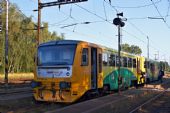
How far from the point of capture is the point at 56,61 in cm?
1928

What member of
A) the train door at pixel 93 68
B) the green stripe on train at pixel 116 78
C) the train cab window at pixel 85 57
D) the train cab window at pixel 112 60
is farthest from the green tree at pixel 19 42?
the train cab window at pixel 85 57

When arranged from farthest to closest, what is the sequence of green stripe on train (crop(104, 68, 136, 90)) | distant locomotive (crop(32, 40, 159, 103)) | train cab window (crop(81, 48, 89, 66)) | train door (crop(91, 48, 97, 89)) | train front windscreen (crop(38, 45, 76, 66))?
green stripe on train (crop(104, 68, 136, 90)) → train door (crop(91, 48, 97, 89)) → train cab window (crop(81, 48, 89, 66)) → train front windscreen (crop(38, 45, 76, 66)) → distant locomotive (crop(32, 40, 159, 103))

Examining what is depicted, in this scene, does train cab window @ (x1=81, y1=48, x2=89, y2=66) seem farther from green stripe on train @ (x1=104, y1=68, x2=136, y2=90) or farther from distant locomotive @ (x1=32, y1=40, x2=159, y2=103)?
green stripe on train @ (x1=104, y1=68, x2=136, y2=90)

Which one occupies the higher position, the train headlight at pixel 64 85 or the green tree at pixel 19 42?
the green tree at pixel 19 42

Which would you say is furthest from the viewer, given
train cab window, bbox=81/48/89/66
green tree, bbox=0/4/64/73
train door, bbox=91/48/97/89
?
green tree, bbox=0/4/64/73

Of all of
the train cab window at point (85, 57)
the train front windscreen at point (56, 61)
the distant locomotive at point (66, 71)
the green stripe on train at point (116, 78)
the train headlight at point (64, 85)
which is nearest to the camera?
the train headlight at point (64, 85)

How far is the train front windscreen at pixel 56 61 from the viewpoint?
1892 cm

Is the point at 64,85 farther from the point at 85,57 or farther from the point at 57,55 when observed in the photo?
the point at 85,57

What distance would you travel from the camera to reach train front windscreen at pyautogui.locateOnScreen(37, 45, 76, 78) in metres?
18.9

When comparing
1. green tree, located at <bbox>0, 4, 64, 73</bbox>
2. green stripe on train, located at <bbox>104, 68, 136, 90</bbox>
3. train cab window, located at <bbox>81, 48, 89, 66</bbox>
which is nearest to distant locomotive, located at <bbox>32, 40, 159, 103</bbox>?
train cab window, located at <bbox>81, 48, 89, 66</bbox>

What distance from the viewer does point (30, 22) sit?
264 feet

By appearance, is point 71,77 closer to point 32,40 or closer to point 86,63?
point 86,63

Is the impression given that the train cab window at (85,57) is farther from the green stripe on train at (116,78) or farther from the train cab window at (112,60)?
the train cab window at (112,60)

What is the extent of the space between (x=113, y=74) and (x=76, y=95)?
8182 mm
